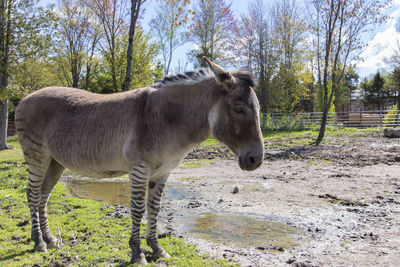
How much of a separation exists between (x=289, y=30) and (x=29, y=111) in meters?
31.9

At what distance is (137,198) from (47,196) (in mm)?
2053

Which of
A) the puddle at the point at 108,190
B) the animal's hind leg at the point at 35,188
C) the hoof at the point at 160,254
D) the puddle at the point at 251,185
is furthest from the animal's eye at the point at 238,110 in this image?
the puddle at the point at 251,185

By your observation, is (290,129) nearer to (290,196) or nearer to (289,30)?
(289,30)

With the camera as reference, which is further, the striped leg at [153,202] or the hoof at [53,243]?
the hoof at [53,243]

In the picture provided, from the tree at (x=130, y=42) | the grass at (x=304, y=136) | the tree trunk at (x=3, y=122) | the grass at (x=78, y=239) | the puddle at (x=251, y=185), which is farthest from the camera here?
the tree trunk at (x=3, y=122)

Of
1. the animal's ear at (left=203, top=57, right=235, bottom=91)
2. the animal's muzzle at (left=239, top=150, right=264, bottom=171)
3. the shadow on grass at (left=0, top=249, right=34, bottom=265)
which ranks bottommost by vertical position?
the shadow on grass at (left=0, top=249, right=34, bottom=265)

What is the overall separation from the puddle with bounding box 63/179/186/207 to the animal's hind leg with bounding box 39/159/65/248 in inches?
91.6

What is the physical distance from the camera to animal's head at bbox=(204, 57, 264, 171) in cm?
325

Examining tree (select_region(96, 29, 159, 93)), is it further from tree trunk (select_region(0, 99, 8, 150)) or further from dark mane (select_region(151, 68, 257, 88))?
dark mane (select_region(151, 68, 257, 88))

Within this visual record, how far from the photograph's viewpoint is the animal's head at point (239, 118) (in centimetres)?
325

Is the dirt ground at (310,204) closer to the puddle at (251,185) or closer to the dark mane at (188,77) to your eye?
the puddle at (251,185)

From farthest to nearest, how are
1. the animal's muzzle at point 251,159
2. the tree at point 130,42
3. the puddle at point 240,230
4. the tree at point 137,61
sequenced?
the tree at point 137,61 → the tree at point 130,42 → the puddle at point 240,230 → the animal's muzzle at point 251,159

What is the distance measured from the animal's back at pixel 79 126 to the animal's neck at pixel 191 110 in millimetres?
497

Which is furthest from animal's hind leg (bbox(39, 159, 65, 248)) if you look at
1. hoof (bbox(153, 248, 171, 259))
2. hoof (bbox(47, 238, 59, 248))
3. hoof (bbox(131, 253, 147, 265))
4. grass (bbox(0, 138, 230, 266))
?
hoof (bbox(153, 248, 171, 259))
